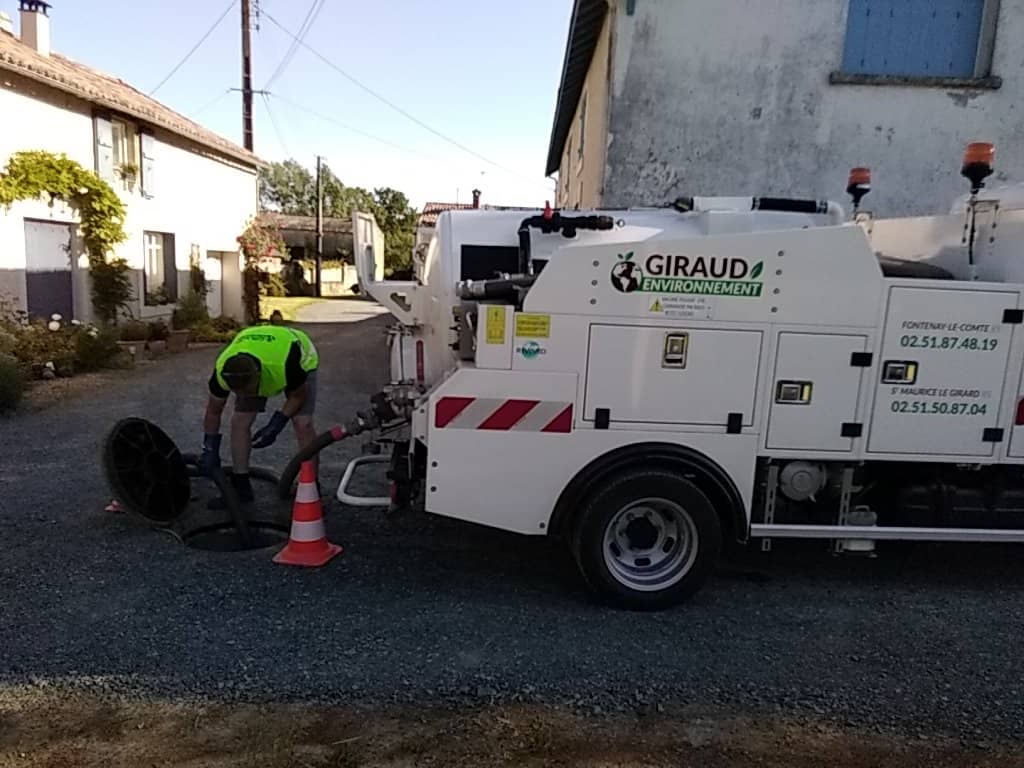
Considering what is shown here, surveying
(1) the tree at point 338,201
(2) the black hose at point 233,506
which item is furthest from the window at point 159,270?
(1) the tree at point 338,201

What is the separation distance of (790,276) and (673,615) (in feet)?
6.23

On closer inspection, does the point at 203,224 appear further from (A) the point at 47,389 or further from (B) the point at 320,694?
(B) the point at 320,694

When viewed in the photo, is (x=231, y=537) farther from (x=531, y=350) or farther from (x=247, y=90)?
(x=247, y=90)

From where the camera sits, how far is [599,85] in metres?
10.4

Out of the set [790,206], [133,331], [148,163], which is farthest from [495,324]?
[148,163]

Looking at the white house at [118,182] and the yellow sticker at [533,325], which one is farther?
the white house at [118,182]

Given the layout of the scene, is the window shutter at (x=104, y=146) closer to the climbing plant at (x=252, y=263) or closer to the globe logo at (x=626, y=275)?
the climbing plant at (x=252, y=263)

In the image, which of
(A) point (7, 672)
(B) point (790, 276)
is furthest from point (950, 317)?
(A) point (7, 672)

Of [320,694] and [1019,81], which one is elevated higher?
[1019,81]

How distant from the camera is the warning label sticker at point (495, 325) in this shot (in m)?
3.92

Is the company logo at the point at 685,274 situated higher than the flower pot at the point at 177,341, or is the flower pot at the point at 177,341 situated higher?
the company logo at the point at 685,274

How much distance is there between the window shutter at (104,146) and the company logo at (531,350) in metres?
13.2

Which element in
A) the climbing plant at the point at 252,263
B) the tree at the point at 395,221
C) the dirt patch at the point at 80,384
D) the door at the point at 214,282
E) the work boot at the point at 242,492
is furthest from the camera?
the tree at the point at 395,221

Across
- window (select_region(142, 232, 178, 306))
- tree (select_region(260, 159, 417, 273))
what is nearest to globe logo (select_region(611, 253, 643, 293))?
window (select_region(142, 232, 178, 306))
